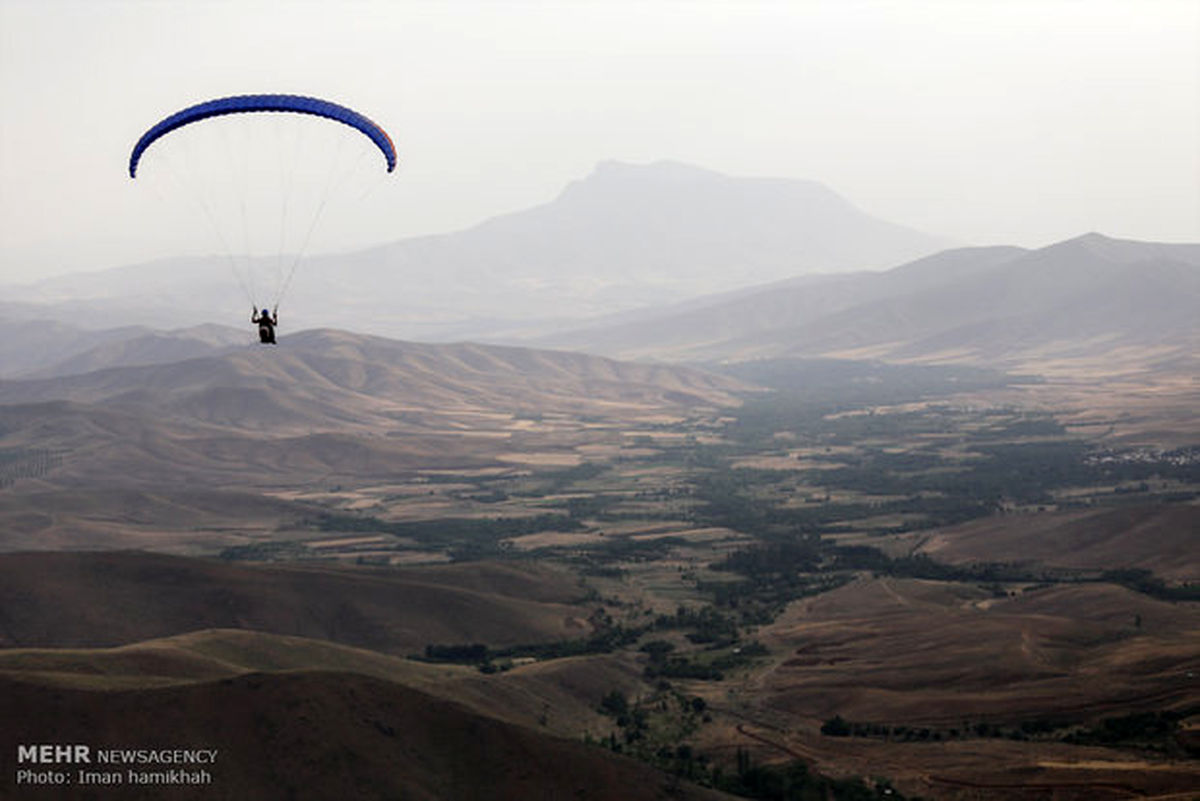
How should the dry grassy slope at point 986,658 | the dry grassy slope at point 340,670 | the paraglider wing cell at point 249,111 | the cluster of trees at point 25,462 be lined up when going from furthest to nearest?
the cluster of trees at point 25,462 < the dry grassy slope at point 986,658 < the dry grassy slope at point 340,670 < the paraglider wing cell at point 249,111

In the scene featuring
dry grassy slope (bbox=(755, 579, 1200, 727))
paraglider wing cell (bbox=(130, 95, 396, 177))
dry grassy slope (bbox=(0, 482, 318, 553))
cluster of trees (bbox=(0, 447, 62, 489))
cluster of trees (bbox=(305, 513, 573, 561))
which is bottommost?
dry grassy slope (bbox=(755, 579, 1200, 727))

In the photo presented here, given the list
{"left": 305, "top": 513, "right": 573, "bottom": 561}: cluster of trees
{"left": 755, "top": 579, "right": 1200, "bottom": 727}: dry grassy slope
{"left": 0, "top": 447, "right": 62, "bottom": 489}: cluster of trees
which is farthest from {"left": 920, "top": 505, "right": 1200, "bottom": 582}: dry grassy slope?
{"left": 0, "top": 447, "right": 62, "bottom": 489}: cluster of trees

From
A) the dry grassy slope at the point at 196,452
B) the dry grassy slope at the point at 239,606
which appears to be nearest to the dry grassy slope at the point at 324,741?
the dry grassy slope at the point at 239,606

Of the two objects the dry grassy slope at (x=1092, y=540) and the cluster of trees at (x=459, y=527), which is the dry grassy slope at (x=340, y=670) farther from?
the cluster of trees at (x=459, y=527)

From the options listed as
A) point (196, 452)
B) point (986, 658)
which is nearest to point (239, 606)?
point (986, 658)

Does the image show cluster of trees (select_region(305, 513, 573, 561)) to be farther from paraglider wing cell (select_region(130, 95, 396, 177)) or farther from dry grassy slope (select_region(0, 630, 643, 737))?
paraglider wing cell (select_region(130, 95, 396, 177))
